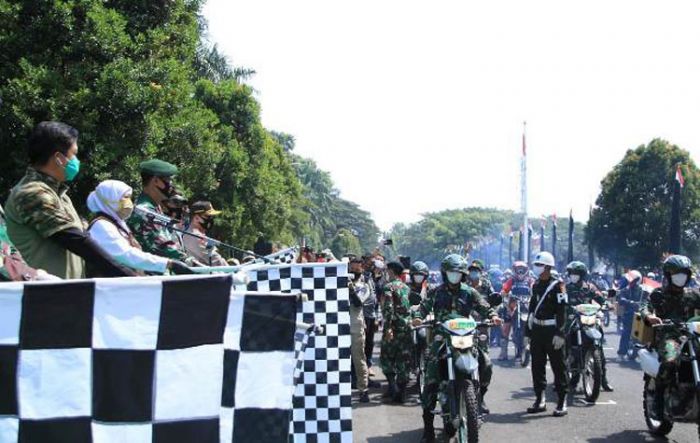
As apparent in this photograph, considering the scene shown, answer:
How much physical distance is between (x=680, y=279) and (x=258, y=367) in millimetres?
6526

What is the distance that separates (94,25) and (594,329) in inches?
366

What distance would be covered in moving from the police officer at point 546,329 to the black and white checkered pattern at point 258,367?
766cm

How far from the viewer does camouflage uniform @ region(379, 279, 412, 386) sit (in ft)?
37.6

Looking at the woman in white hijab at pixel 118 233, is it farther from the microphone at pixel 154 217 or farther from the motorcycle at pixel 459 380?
the motorcycle at pixel 459 380

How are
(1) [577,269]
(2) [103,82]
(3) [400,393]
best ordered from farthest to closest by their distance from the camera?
(1) [577,269] < (2) [103,82] < (3) [400,393]

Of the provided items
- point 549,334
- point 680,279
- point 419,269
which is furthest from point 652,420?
point 419,269

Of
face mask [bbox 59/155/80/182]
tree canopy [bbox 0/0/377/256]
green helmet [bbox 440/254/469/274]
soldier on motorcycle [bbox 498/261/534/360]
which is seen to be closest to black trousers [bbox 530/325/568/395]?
green helmet [bbox 440/254/469/274]

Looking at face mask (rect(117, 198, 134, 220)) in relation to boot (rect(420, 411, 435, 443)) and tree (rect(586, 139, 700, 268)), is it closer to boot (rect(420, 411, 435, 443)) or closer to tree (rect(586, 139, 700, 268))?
boot (rect(420, 411, 435, 443))

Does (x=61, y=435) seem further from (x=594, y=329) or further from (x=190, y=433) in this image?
(x=594, y=329)

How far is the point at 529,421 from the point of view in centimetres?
979

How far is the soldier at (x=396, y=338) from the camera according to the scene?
11367 millimetres

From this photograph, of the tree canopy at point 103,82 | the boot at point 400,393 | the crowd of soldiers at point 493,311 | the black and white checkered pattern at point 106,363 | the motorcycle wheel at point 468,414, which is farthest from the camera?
the tree canopy at point 103,82

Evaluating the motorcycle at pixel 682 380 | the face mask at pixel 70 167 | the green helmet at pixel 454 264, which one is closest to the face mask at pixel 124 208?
the face mask at pixel 70 167

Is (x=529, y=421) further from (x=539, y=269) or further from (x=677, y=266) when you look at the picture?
(x=677, y=266)
